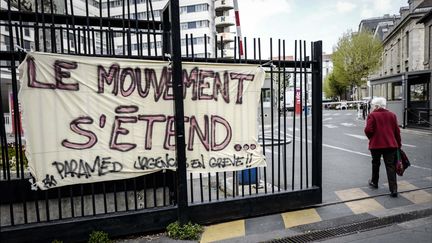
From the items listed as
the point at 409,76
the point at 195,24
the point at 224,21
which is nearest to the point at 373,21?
the point at 224,21

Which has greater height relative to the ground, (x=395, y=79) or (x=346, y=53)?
(x=346, y=53)

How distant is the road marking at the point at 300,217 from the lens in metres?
4.75

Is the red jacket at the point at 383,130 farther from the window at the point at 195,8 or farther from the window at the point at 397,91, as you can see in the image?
the window at the point at 195,8

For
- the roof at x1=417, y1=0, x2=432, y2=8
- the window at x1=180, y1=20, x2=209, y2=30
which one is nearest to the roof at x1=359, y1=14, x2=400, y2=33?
the window at x1=180, y1=20, x2=209, y2=30

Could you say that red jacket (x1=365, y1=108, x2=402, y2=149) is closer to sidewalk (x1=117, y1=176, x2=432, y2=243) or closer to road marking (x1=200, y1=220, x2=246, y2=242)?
sidewalk (x1=117, y1=176, x2=432, y2=243)

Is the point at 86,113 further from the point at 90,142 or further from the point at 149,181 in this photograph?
the point at 149,181

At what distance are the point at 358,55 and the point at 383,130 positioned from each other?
36.9 metres

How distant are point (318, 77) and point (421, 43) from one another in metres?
28.4

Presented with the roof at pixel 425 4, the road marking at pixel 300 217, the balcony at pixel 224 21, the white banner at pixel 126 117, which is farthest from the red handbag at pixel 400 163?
the balcony at pixel 224 21

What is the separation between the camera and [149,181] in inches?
177

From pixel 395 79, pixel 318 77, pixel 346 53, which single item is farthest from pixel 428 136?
pixel 346 53

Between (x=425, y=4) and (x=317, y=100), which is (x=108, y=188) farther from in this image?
(x=425, y=4)

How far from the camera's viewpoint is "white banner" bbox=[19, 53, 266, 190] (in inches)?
151

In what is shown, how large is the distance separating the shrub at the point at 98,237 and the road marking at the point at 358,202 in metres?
3.66
